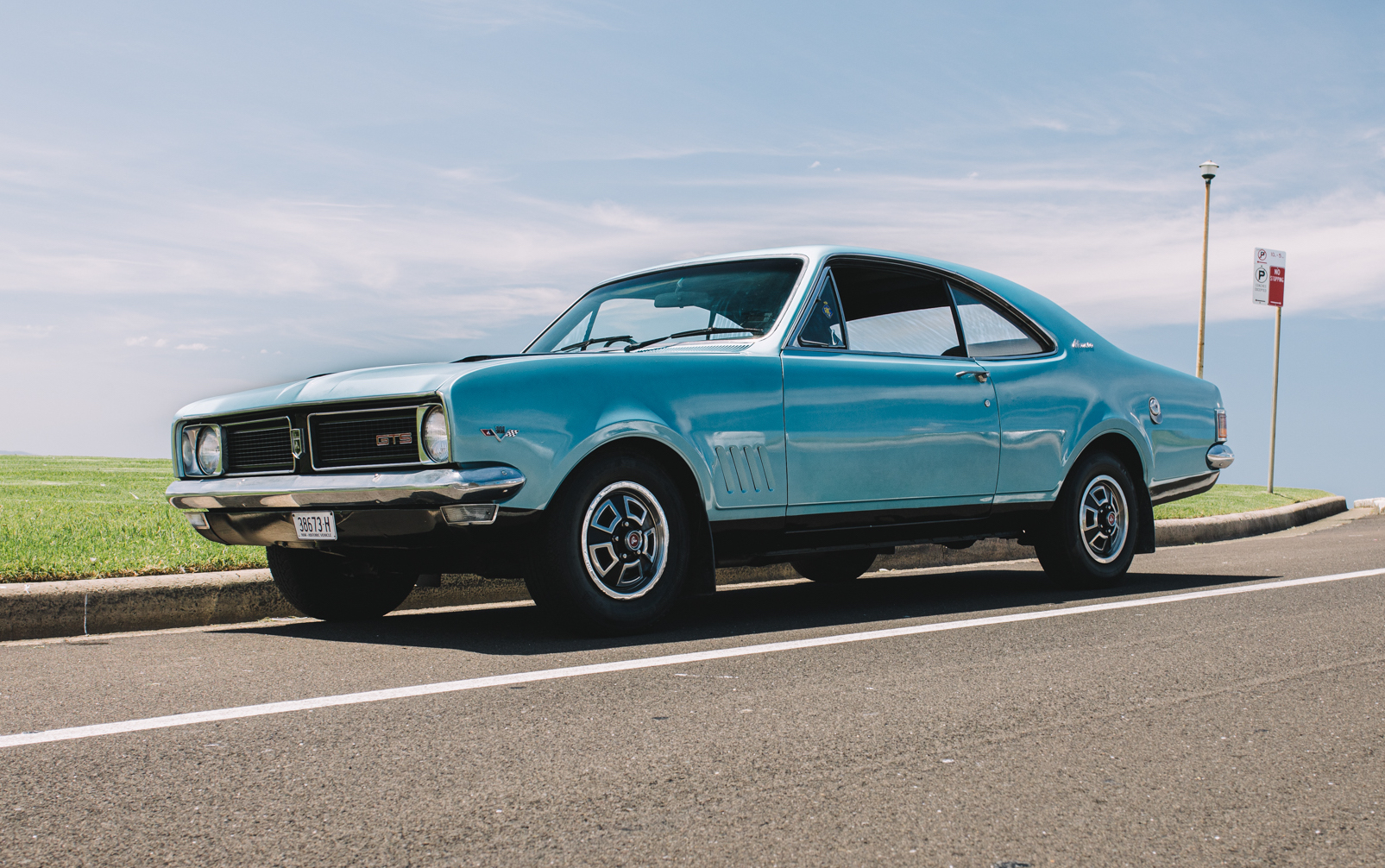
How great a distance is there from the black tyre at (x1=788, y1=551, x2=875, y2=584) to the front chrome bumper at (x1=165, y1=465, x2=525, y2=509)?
3.27 metres

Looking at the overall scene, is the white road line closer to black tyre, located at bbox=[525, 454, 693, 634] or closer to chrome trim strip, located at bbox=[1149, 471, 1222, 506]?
black tyre, located at bbox=[525, 454, 693, 634]

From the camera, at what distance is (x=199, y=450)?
5484mm

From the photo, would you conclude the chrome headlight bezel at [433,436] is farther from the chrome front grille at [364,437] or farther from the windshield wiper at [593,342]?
the windshield wiper at [593,342]

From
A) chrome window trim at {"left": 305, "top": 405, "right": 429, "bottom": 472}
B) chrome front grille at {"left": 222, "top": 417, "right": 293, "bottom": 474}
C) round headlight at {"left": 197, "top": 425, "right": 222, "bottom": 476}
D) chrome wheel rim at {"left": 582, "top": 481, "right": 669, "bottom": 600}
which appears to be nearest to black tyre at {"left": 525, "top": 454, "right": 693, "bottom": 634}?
chrome wheel rim at {"left": 582, "top": 481, "right": 669, "bottom": 600}

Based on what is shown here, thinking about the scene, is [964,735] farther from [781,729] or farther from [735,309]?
[735,309]

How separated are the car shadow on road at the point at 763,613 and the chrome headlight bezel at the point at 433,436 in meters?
0.78

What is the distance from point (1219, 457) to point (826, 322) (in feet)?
11.0

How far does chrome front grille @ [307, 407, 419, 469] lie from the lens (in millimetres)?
4598

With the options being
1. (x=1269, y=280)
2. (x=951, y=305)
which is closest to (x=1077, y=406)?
(x=951, y=305)

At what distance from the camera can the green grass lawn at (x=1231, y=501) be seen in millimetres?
12484

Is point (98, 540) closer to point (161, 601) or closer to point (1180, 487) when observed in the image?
point (161, 601)

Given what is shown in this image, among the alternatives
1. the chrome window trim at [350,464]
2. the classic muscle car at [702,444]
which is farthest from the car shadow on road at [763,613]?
the chrome window trim at [350,464]

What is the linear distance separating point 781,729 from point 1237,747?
1229 millimetres

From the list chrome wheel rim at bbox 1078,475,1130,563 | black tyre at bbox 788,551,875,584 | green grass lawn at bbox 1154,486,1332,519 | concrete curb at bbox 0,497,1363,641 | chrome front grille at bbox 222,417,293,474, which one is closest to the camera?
chrome front grille at bbox 222,417,293,474
